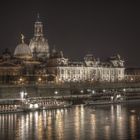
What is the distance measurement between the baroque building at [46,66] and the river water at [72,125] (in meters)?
31.2

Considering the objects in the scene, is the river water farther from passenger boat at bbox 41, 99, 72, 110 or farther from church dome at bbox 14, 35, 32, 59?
church dome at bbox 14, 35, 32, 59

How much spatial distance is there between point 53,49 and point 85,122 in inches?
2633

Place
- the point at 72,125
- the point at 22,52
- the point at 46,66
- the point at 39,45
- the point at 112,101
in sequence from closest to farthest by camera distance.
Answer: the point at 72,125 → the point at 112,101 → the point at 22,52 → the point at 46,66 → the point at 39,45

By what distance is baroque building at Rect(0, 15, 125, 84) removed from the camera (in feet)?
302

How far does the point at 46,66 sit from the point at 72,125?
193ft

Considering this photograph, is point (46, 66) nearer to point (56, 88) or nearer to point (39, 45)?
point (39, 45)

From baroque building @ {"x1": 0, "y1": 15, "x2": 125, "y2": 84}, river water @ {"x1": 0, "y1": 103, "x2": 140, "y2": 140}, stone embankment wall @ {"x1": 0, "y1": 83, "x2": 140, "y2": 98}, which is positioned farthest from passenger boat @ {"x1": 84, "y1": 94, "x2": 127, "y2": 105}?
baroque building @ {"x1": 0, "y1": 15, "x2": 125, "y2": 84}

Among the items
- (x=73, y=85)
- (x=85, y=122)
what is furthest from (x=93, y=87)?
(x=85, y=122)

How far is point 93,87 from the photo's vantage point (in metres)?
88.2

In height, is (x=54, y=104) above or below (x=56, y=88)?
below

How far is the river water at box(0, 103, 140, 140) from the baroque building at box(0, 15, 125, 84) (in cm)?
3122

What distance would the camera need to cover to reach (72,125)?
45.4m

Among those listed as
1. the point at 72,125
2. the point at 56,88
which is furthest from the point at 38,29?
the point at 72,125

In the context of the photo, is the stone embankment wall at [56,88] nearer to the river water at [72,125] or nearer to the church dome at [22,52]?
the river water at [72,125]
